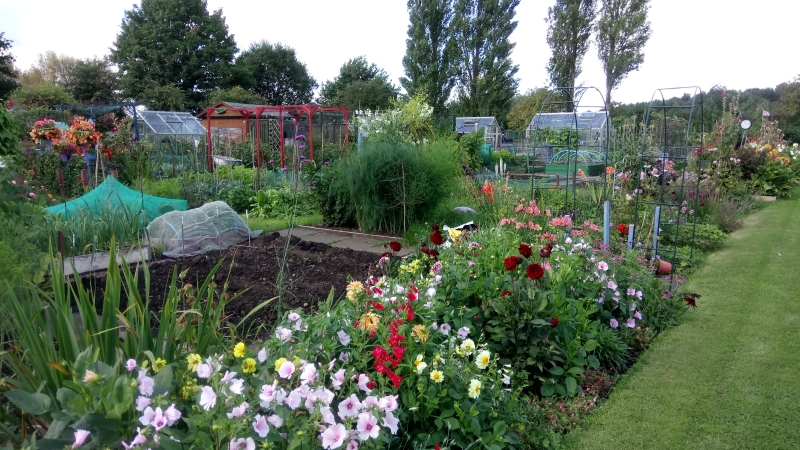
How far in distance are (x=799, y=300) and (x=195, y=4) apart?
41.8m

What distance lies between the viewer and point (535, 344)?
3.12m

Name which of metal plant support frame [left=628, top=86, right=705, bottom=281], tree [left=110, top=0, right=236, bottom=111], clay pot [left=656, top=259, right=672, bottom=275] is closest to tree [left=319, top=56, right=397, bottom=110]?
tree [left=110, top=0, right=236, bottom=111]

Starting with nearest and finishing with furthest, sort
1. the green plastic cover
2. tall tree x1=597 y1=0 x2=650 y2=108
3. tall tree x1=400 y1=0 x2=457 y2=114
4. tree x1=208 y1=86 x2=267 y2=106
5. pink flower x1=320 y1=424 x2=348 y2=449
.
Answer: pink flower x1=320 y1=424 x2=348 y2=449, the green plastic cover, tall tree x1=597 y1=0 x2=650 y2=108, tall tree x1=400 y1=0 x2=457 y2=114, tree x1=208 y1=86 x2=267 y2=106

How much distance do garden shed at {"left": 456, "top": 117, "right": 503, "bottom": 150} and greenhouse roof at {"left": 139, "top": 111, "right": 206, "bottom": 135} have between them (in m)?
11.6

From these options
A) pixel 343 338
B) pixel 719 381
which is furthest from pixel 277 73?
pixel 343 338

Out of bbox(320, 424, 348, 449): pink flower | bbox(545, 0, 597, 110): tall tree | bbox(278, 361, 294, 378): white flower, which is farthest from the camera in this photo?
bbox(545, 0, 597, 110): tall tree

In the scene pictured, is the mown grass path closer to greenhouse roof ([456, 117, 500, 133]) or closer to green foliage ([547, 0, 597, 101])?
greenhouse roof ([456, 117, 500, 133])

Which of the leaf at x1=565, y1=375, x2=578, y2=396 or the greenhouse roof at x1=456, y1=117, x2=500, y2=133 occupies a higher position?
the greenhouse roof at x1=456, y1=117, x2=500, y2=133

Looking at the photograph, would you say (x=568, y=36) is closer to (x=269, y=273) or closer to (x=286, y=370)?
(x=269, y=273)

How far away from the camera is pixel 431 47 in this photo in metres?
32.3

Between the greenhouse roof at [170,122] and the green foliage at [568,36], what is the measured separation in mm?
20079

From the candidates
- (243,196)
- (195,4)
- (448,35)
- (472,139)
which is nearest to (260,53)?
(195,4)

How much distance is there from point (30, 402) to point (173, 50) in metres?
41.0

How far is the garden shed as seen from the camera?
25.5m
